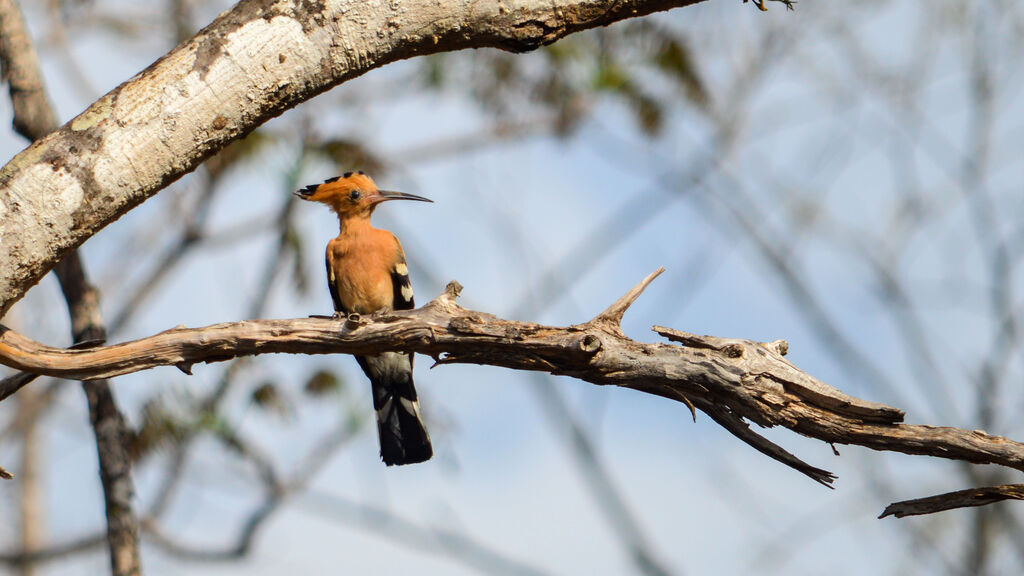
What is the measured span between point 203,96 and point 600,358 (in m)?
1.40

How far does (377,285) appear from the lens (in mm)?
5660

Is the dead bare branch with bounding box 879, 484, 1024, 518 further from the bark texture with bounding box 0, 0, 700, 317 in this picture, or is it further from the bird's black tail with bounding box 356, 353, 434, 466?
the bird's black tail with bounding box 356, 353, 434, 466

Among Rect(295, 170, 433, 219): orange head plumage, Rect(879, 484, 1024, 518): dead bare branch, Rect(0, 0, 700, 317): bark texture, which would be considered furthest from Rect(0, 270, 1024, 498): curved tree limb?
Rect(295, 170, 433, 219): orange head plumage

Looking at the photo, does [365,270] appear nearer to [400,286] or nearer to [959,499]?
[400,286]

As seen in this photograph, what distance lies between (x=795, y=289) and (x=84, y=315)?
35.9 feet

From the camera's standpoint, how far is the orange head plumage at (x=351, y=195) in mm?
5840

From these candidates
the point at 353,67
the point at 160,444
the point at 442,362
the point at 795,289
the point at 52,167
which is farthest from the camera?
the point at 795,289

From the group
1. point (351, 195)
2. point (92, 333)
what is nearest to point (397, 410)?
point (351, 195)

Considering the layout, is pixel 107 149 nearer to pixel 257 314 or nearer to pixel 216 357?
pixel 216 357

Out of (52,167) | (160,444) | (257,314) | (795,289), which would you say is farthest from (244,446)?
(795,289)

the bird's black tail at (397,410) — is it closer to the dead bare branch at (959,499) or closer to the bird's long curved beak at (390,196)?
the bird's long curved beak at (390,196)

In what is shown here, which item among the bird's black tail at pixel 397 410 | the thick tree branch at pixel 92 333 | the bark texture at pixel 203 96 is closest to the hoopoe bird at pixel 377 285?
the bird's black tail at pixel 397 410

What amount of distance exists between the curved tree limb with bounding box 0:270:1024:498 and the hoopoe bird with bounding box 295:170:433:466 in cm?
241

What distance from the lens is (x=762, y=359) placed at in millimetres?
3068
